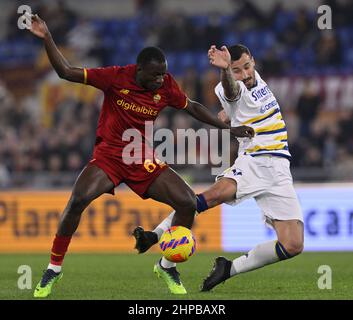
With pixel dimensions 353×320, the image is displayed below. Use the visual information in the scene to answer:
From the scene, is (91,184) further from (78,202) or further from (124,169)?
(124,169)

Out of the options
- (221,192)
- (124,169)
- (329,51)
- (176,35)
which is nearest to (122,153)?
(124,169)

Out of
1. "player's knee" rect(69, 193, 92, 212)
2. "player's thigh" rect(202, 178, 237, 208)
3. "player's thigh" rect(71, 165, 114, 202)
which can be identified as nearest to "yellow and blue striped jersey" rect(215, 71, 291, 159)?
"player's thigh" rect(202, 178, 237, 208)

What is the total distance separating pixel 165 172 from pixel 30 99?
13782mm

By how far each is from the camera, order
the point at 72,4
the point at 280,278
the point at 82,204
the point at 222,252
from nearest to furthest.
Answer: the point at 82,204 → the point at 280,278 → the point at 222,252 → the point at 72,4

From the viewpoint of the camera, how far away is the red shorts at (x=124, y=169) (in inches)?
344

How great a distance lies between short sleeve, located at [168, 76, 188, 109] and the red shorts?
62 centimetres

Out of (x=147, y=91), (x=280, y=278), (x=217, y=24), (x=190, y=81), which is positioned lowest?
(x=280, y=278)

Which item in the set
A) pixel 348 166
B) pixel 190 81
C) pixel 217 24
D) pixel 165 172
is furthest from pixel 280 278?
pixel 217 24

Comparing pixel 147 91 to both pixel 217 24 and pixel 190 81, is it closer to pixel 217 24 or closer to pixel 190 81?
pixel 190 81

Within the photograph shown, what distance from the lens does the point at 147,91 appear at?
885 centimetres

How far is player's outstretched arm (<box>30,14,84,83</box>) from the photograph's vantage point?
8.23m

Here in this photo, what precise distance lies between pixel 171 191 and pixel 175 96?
93 cm

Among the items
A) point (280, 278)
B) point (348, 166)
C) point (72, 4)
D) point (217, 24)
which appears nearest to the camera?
point (280, 278)

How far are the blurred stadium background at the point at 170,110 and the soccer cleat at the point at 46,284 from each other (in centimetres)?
748
